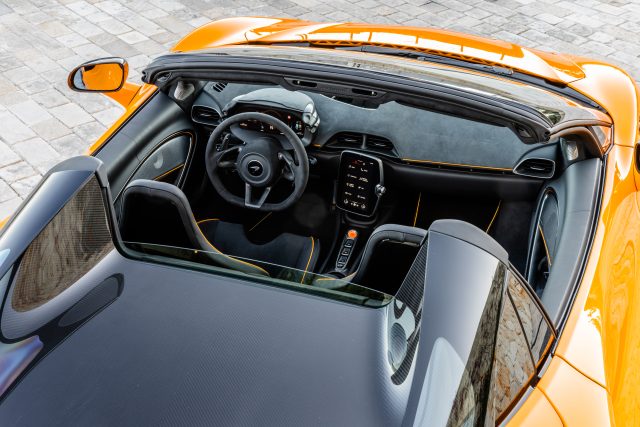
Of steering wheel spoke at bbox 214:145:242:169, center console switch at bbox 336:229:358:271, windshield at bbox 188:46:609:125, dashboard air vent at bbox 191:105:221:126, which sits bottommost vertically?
center console switch at bbox 336:229:358:271

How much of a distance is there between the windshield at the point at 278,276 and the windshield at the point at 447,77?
89cm

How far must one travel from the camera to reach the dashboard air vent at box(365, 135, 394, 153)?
368 centimetres

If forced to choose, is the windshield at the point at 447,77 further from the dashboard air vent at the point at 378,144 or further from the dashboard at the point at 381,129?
the dashboard air vent at the point at 378,144

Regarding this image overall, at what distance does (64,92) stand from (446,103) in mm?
4258

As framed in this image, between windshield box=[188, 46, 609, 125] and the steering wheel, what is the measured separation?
19.1 inches

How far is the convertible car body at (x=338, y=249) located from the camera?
1.65 m

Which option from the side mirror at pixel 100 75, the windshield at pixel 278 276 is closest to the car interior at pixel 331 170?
the side mirror at pixel 100 75

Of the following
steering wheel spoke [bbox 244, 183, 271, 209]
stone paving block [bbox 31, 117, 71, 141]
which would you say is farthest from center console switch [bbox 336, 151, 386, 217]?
stone paving block [bbox 31, 117, 71, 141]

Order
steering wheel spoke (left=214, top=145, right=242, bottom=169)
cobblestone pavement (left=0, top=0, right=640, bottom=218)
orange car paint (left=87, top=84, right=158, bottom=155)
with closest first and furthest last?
orange car paint (left=87, top=84, right=158, bottom=155), steering wheel spoke (left=214, top=145, right=242, bottom=169), cobblestone pavement (left=0, top=0, right=640, bottom=218)

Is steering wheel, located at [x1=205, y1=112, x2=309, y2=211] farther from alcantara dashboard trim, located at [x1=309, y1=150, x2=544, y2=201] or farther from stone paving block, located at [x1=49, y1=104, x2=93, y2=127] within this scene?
stone paving block, located at [x1=49, y1=104, x2=93, y2=127]

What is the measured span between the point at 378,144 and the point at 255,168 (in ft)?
2.48

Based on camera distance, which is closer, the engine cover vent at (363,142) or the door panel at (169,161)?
the door panel at (169,161)

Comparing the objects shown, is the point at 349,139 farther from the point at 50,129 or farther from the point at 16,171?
the point at 50,129

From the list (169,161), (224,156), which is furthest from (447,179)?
(169,161)
